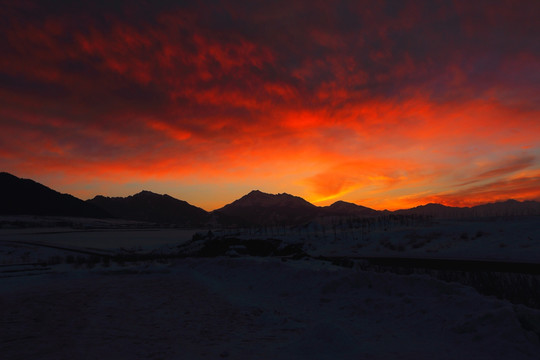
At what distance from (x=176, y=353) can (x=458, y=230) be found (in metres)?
45.1

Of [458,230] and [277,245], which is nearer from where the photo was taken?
[458,230]

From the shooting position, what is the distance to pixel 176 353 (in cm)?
752

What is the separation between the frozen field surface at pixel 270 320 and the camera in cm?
732

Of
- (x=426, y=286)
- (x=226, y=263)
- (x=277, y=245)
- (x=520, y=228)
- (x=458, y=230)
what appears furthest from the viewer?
(x=277, y=245)

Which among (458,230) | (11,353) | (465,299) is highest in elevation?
(458,230)

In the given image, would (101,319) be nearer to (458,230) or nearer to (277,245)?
(277,245)

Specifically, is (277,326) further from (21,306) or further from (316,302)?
(21,306)

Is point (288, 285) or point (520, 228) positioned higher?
point (520, 228)

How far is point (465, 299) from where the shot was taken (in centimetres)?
969

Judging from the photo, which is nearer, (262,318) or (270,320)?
(270,320)

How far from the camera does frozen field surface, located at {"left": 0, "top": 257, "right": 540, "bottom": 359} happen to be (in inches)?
288

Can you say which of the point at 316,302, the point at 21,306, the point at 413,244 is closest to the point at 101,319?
the point at 21,306

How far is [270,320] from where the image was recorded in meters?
10.5

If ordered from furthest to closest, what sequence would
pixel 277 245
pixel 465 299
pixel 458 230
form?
pixel 277 245 < pixel 458 230 < pixel 465 299
